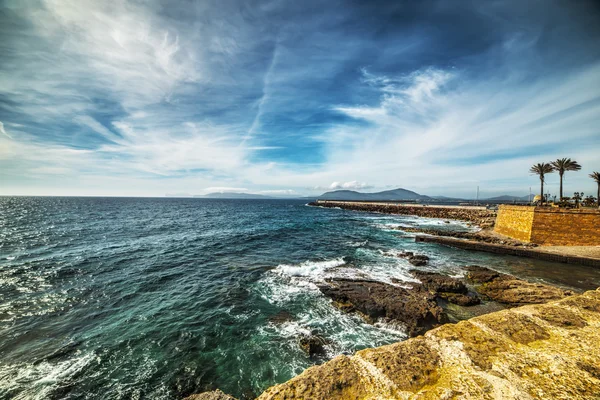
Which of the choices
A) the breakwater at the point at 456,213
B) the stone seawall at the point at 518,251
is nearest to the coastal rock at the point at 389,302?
the stone seawall at the point at 518,251

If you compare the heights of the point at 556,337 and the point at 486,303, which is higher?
the point at 556,337

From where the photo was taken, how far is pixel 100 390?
716 centimetres

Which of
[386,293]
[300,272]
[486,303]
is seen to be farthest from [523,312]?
[300,272]

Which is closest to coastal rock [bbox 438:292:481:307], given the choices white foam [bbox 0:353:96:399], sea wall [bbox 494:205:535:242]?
white foam [bbox 0:353:96:399]

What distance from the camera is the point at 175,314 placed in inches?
453

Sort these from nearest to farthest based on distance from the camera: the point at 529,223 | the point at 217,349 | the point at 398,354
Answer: the point at 398,354, the point at 217,349, the point at 529,223

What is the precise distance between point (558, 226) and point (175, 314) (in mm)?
35738

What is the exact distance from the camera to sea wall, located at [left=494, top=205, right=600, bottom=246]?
2181 centimetres

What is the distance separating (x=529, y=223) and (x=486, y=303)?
2029 cm

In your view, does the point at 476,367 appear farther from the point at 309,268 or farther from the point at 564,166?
the point at 564,166

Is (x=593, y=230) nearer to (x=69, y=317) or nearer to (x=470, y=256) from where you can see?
(x=470, y=256)

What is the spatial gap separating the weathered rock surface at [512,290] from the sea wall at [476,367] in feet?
26.2

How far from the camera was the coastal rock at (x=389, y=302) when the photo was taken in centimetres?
1034

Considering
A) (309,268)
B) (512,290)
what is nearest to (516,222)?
(512,290)
